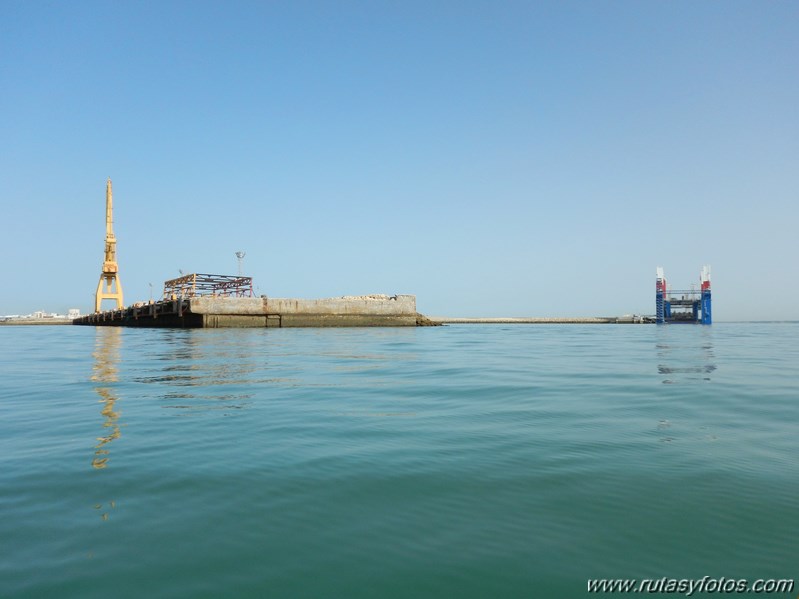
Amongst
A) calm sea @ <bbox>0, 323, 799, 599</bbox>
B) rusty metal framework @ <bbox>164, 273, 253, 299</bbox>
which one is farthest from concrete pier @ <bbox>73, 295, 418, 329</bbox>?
calm sea @ <bbox>0, 323, 799, 599</bbox>

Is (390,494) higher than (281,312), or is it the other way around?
(281,312)

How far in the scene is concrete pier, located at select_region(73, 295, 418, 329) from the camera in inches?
1599

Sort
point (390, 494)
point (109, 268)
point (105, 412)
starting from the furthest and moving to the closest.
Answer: point (109, 268), point (105, 412), point (390, 494)

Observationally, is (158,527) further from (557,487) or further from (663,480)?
(663,480)

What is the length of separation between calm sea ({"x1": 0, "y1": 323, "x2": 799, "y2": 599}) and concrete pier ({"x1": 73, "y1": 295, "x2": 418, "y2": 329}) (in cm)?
3455

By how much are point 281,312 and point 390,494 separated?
41.0 meters

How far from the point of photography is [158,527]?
9.36ft

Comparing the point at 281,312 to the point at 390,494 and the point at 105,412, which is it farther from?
the point at 390,494

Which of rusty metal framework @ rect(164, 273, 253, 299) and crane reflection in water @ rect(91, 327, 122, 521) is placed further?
rusty metal framework @ rect(164, 273, 253, 299)

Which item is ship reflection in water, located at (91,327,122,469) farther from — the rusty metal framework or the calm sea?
the rusty metal framework

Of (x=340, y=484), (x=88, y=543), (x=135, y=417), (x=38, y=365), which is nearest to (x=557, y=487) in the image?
(x=340, y=484)

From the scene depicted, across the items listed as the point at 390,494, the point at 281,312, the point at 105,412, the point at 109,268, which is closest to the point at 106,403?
the point at 105,412

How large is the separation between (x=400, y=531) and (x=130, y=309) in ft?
199

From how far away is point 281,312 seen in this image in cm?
4325
